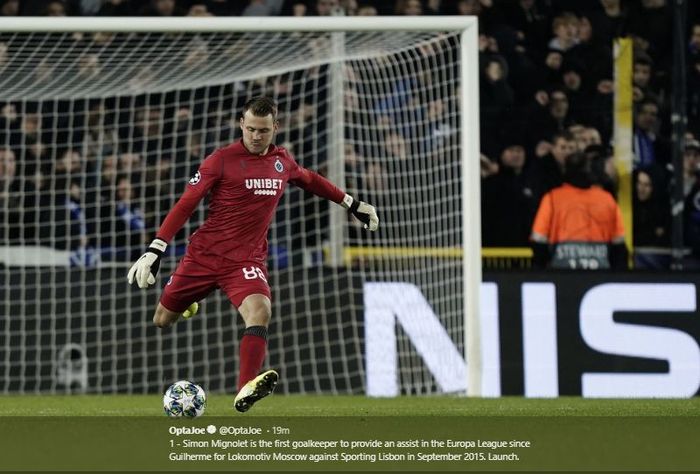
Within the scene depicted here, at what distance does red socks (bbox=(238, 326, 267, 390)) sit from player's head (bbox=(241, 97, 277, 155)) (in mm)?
1098

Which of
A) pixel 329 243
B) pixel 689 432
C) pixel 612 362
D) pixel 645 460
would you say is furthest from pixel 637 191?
pixel 645 460

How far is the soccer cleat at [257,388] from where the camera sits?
830 cm

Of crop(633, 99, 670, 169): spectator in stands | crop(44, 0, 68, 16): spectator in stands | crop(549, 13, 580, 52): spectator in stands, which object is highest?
crop(44, 0, 68, 16): spectator in stands

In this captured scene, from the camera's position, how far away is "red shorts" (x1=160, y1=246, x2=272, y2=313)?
30.0 ft

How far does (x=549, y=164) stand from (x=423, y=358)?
218 centimetres

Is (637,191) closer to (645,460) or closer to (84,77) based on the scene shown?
(84,77)

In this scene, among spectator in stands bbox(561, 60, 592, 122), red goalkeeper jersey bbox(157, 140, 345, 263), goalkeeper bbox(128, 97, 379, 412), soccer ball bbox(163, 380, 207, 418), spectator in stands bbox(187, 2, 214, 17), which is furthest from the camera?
spectator in stands bbox(187, 2, 214, 17)

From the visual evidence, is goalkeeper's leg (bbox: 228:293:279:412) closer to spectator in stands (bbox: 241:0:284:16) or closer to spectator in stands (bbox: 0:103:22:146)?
spectator in stands (bbox: 0:103:22:146)

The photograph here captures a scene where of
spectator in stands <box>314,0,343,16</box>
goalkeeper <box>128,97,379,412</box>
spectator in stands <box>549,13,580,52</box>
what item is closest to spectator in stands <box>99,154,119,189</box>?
spectator in stands <box>314,0,343,16</box>

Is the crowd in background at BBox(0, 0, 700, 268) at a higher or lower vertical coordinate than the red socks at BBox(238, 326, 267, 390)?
higher

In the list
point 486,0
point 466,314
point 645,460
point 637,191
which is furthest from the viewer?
point 486,0

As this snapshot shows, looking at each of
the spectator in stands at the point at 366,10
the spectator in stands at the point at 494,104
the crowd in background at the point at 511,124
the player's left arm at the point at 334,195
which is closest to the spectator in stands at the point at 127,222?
the crowd in background at the point at 511,124

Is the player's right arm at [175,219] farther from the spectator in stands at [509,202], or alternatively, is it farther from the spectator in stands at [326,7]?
the spectator in stands at [326,7]

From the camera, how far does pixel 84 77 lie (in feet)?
41.8
